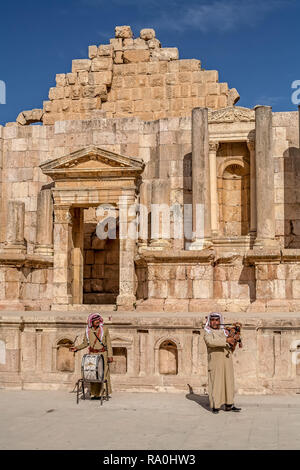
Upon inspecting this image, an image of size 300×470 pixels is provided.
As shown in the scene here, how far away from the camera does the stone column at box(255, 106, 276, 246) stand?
53.5 feet

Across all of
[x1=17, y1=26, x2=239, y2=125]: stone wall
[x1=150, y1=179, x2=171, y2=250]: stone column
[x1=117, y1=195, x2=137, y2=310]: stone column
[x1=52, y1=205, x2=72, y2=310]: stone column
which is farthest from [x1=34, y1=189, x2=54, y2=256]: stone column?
[x1=17, y1=26, x2=239, y2=125]: stone wall

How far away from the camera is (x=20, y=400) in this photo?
9141 mm

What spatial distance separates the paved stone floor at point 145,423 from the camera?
21.2 feet

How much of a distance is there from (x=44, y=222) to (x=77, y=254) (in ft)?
4.48

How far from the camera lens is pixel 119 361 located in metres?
10.0

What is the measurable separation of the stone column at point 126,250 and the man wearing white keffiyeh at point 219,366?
320 inches

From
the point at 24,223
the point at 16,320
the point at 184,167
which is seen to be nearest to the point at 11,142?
the point at 24,223

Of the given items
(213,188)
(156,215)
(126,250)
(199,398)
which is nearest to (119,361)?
(199,398)

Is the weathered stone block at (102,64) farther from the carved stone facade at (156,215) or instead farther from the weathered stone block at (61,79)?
the carved stone facade at (156,215)

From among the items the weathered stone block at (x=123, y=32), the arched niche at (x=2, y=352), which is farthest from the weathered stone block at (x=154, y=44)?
the arched niche at (x=2, y=352)

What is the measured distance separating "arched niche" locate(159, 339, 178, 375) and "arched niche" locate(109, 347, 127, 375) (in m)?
0.60

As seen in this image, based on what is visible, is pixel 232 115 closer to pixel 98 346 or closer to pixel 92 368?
pixel 98 346

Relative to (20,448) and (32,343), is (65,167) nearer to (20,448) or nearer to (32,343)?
(32,343)

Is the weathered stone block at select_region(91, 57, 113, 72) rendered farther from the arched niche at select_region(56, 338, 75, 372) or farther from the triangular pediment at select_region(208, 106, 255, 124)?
the arched niche at select_region(56, 338, 75, 372)
